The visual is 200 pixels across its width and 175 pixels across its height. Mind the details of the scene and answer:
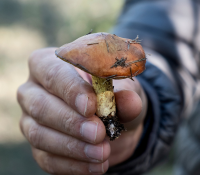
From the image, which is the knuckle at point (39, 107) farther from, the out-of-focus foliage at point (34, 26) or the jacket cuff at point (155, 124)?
the out-of-focus foliage at point (34, 26)

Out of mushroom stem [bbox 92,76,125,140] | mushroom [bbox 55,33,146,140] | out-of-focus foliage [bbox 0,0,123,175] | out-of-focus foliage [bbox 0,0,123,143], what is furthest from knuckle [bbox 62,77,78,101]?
out-of-focus foliage [bbox 0,0,123,143]

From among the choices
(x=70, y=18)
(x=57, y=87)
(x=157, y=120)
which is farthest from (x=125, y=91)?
(x=70, y=18)

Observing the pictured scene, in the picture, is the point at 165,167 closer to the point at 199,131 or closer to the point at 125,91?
the point at 199,131

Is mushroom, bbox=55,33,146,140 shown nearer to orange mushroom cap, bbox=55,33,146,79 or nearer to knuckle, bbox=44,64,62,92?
orange mushroom cap, bbox=55,33,146,79

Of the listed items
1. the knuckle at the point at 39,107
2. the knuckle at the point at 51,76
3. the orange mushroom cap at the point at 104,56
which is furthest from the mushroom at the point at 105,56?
the knuckle at the point at 39,107

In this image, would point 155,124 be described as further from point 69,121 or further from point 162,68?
point 69,121

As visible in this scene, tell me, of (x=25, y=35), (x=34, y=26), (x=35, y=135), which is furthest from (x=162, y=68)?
(x=34, y=26)

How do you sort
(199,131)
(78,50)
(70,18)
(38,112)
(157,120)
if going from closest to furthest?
1. (78,50)
2. (38,112)
3. (157,120)
4. (199,131)
5. (70,18)

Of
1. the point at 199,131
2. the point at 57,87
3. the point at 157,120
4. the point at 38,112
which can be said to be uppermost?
the point at 57,87
